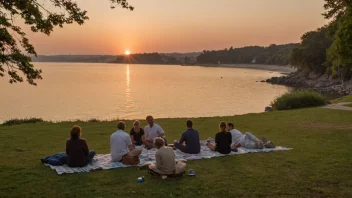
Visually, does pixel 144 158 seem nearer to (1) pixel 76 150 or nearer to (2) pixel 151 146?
(2) pixel 151 146

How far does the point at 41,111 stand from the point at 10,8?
38.7 metres

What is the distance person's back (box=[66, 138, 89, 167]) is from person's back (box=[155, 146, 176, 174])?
2452mm

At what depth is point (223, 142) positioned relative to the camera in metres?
12.0

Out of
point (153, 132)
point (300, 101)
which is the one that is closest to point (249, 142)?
point (153, 132)

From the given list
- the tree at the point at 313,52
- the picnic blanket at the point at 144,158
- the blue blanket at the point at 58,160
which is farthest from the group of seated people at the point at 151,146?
the tree at the point at 313,52

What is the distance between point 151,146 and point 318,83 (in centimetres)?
7577

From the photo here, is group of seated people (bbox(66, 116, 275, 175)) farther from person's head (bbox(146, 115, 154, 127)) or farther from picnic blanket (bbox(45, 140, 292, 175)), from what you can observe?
picnic blanket (bbox(45, 140, 292, 175))

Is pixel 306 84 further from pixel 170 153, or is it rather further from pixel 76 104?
pixel 170 153

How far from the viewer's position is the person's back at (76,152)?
9969 mm

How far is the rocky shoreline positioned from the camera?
64438 millimetres

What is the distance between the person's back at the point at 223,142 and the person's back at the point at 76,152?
4718mm

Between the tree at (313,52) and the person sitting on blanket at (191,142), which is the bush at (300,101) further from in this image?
the tree at (313,52)

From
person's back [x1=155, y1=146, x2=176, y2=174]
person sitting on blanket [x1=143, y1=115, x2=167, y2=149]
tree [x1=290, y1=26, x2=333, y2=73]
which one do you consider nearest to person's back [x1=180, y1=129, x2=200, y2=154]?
person sitting on blanket [x1=143, y1=115, x2=167, y2=149]

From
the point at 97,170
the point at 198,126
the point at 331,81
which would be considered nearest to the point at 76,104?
the point at 198,126
